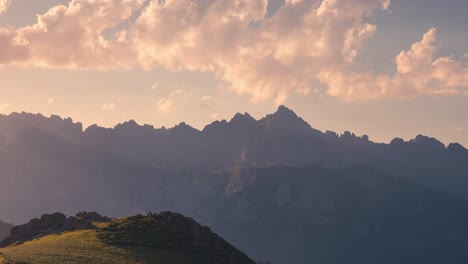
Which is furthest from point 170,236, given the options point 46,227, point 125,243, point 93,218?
point 46,227

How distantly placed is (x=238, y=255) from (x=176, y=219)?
13.2 m

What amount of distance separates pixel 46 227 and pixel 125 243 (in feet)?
90.6

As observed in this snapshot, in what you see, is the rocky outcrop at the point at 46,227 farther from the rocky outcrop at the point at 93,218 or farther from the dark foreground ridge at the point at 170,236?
the dark foreground ridge at the point at 170,236

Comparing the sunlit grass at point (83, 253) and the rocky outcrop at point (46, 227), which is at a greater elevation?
the rocky outcrop at point (46, 227)

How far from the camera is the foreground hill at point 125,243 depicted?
94000 millimetres

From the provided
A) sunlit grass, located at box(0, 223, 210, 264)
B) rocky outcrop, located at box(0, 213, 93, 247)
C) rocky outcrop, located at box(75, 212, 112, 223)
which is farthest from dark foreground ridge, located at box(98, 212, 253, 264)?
rocky outcrop, located at box(75, 212, 112, 223)

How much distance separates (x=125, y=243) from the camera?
104000mm

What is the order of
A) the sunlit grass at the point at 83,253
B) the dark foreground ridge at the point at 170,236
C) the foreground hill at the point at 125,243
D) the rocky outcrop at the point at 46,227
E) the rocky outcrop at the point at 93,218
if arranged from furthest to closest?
the rocky outcrop at the point at 93,218 < the rocky outcrop at the point at 46,227 < the dark foreground ridge at the point at 170,236 < the foreground hill at the point at 125,243 < the sunlit grass at the point at 83,253

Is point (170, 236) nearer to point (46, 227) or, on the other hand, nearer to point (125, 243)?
point (125, 243)

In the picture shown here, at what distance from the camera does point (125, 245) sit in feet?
339

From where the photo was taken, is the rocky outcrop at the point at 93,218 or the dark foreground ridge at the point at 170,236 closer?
the dark foreground ridge at the point at 170,236

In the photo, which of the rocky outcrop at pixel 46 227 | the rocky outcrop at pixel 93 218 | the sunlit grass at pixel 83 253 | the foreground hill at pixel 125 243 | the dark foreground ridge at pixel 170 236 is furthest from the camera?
the rocky outcrop at pixel 93 218

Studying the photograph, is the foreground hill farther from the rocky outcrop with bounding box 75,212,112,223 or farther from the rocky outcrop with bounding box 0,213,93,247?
the rocky outcrop with bounding box 75,212,112,223

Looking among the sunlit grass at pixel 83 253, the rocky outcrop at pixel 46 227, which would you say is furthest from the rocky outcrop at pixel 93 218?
the sunlit grass at pixel 83 253
